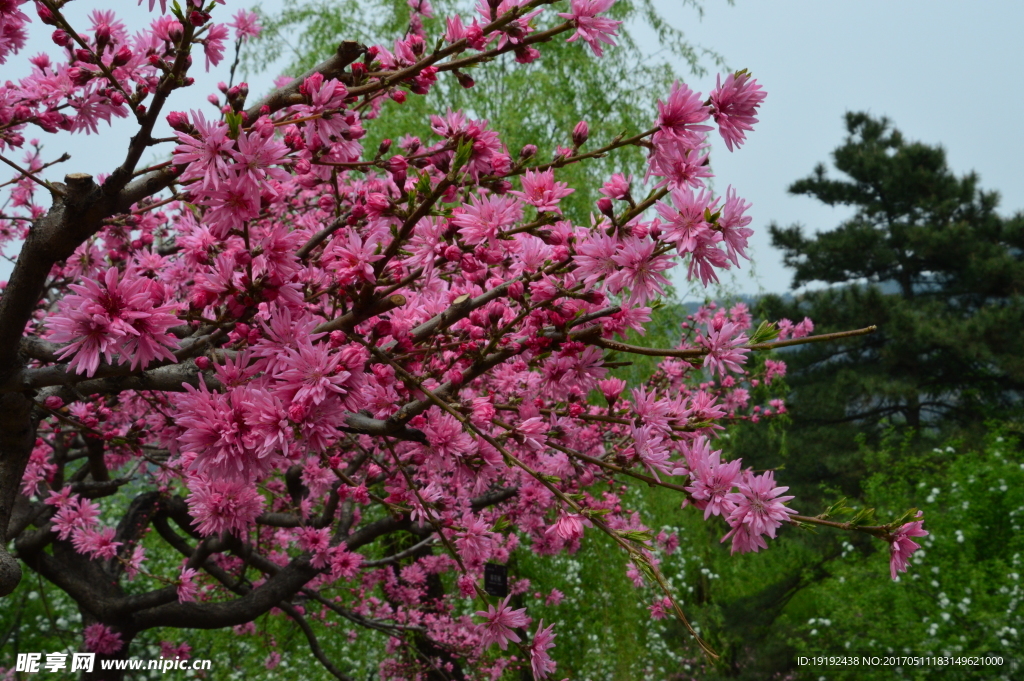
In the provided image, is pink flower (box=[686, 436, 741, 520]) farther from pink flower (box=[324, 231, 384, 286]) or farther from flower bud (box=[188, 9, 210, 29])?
flower bud (box=[188, 9, 210, 29])

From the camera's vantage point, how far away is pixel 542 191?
1.76 metres

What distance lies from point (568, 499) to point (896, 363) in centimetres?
1350

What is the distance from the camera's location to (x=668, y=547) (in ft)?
14.5

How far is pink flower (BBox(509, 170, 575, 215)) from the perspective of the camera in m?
1.73

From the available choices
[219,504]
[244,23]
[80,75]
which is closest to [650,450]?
[219,504]

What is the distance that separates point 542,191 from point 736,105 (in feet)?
1.68

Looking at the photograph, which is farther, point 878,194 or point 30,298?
point 878,194

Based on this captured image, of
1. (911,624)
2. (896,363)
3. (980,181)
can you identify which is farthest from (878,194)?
(911,624)

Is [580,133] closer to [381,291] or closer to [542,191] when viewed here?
[542,191]

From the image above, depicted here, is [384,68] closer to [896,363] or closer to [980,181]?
[896,363]

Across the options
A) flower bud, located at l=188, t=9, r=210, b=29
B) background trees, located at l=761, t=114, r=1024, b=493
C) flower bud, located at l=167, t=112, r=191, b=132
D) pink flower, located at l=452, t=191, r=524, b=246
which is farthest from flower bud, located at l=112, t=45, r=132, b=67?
background trees, located at l=761, t=114, r=1024, b=493

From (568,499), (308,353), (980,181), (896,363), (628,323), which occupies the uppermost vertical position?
(980,181)

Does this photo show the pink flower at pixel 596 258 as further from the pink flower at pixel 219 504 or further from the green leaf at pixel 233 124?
the pink flower at pixel 219 504

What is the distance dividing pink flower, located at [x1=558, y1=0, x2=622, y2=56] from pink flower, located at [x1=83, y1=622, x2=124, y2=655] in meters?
4.07
